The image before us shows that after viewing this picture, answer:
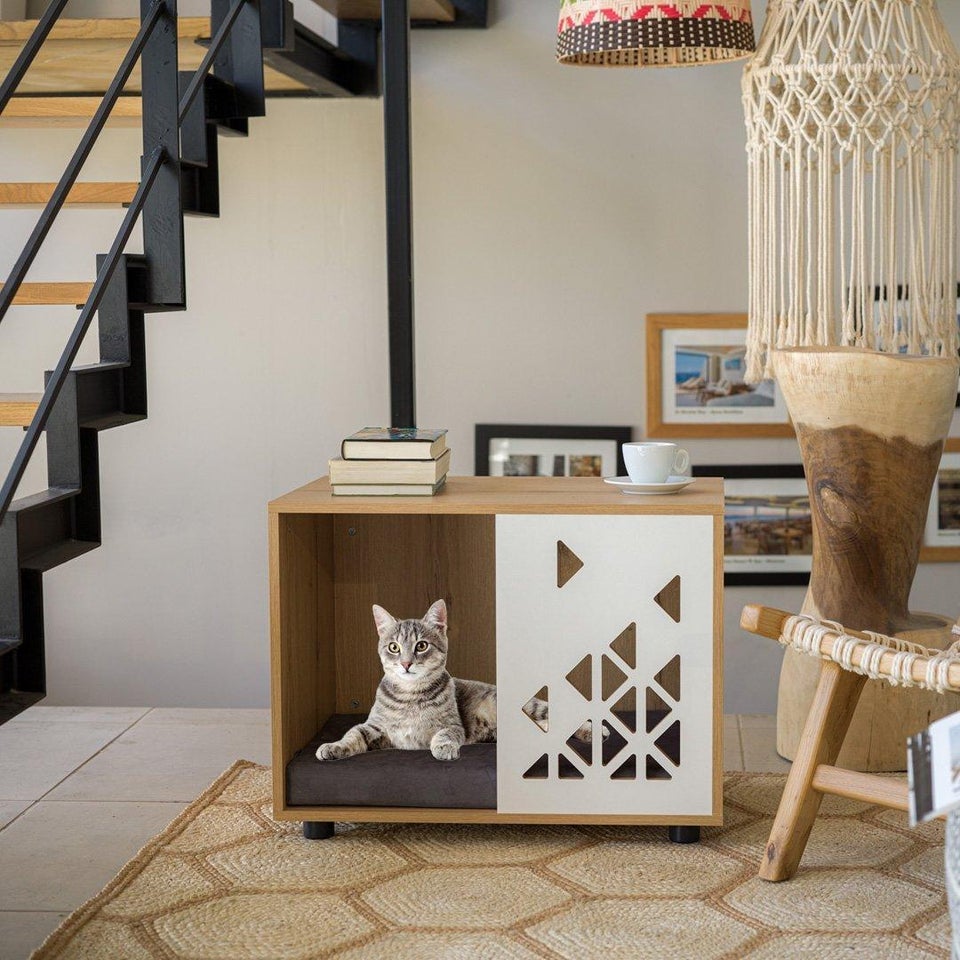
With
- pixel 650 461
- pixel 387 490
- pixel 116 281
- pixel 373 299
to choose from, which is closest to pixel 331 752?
pixel 387 490

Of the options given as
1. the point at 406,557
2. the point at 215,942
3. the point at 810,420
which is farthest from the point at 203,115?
the point at 215,942

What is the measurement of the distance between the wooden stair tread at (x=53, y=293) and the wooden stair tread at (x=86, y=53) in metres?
0.56

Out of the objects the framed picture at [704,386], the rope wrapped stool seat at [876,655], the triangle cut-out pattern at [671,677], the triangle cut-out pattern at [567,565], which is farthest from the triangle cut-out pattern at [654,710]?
the framed picture at [704,386]

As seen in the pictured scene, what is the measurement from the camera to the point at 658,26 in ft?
8.87

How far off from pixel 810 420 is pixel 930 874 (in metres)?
0.92

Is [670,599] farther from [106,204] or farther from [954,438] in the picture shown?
[106,204]

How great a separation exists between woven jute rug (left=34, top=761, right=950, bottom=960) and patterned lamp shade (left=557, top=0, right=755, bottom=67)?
1578 millimetres

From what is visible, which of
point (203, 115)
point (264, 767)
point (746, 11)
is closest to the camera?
point (203, 115)

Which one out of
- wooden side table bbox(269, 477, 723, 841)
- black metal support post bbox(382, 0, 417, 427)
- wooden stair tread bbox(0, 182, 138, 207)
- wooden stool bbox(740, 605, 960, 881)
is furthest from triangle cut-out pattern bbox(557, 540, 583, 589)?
wooden stair tread bbox(0, 182, 138, 207)

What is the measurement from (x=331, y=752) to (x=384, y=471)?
542 mm

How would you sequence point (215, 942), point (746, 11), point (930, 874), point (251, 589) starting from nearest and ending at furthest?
point (215, 942)
point (930, 874)
point (746, 11)
point (251, 589)

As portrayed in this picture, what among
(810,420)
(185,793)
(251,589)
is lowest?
(185,793)

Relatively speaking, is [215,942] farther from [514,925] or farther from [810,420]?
[810,420]

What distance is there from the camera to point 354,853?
7.95 feet
